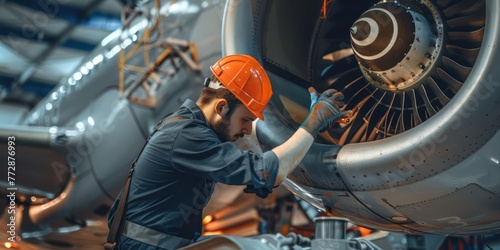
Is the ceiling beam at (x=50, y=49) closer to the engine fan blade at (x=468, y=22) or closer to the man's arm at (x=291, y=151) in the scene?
the engine fan blade at (x=468, y=22)

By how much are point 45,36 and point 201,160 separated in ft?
49.4

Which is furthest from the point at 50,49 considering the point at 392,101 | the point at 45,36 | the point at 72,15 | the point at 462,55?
the point at 462,55

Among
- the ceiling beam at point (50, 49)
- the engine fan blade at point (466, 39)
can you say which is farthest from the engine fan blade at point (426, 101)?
the ceiling beam at point (50, 49)

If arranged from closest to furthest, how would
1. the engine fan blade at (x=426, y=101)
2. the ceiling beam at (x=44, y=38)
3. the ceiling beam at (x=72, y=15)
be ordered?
1. the engine fan blade at (x=426, y=101)
2. the ceiling beam at (x=72, y=15)
3. the ceiling beam at (x=44, y=38)

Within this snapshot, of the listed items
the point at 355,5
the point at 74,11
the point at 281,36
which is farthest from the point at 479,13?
the point at 74,11

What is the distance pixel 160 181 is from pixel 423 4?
52.6 inches

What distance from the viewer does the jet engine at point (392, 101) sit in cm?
258

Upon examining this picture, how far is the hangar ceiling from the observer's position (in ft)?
50.3

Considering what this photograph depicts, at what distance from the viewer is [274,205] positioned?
5676mm

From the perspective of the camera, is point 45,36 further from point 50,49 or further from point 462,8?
point 462,8

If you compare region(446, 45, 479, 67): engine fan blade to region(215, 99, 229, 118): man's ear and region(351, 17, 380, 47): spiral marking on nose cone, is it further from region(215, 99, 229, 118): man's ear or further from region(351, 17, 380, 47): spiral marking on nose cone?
region(215, 99, 229, 118): man's ear

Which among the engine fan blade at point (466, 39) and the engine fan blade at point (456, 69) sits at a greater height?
the engine fan blade at point (466, 39)

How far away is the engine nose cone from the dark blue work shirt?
0.66 meters

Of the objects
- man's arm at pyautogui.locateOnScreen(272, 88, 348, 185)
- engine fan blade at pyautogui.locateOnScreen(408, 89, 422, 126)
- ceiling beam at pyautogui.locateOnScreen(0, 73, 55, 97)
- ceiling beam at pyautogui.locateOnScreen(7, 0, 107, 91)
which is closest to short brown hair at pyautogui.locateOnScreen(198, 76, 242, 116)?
man's arm at pyautogui.locateOnScreen(272, 88, 348, 185)
